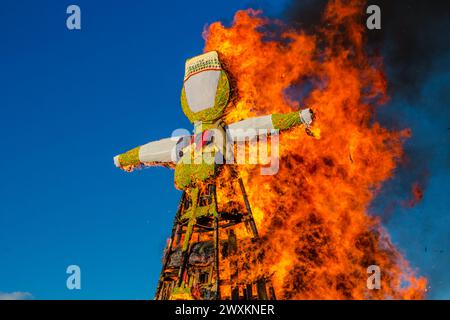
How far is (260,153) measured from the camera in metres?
10.2

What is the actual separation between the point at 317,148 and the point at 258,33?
363 cm

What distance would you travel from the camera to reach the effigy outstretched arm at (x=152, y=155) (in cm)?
1014

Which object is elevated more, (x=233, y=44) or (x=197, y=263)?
(x=233, y=44)

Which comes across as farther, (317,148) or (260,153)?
(317,148)

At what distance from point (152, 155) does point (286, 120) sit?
3.63m

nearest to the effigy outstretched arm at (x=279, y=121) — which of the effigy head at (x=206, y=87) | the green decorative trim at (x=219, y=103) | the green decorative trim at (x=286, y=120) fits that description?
the green decorative trim at (x=286, y=120)

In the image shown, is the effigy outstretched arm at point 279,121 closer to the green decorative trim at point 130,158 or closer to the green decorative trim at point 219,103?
the green decorative trim at point 219,103

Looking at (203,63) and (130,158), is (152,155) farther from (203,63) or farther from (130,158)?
(203,63)

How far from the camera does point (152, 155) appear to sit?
10.4 m

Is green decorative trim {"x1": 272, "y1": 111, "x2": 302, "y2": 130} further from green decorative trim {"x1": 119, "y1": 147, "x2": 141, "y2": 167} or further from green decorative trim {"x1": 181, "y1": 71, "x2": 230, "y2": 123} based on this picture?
green decorative trim {"x1": 119, "y1": 147, "x2": 141, "y2": 167}

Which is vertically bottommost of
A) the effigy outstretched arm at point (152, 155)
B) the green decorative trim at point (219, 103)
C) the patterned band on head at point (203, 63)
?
the effigy outstretched arm at point (152, 155)

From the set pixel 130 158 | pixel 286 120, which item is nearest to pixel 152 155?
pixel 130 158

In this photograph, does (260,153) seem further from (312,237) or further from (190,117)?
(312,237)
